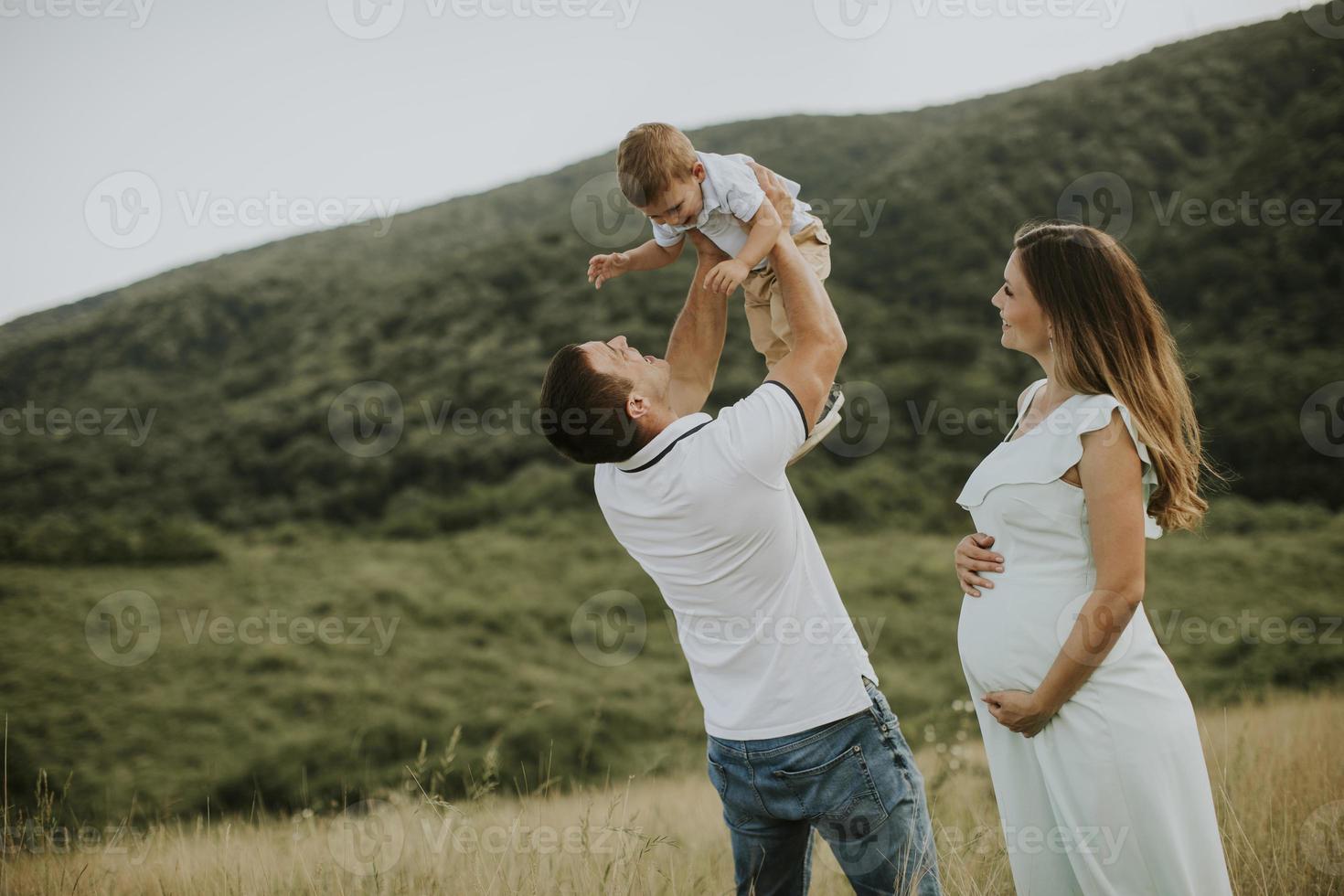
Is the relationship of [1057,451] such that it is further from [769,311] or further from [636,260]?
[636,260]

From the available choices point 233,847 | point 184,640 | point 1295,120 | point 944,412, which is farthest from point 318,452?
point 1295,120

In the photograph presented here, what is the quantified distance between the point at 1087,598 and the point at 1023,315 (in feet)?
2.36

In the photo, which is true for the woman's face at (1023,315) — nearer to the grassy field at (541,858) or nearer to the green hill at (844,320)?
the grassy field at (541,858)

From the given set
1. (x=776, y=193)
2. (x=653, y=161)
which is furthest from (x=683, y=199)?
(x=776, y=193)

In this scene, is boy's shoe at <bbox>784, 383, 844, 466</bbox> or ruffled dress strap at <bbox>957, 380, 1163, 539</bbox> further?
boy's shoe at <bbox>784, 383, 844, 466</bbox>

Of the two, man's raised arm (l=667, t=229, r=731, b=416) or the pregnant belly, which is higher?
man's raised arm (l=667, t=229, r=731, b=416)

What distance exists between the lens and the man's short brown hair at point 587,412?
2.22 meters

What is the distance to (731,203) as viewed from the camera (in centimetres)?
290

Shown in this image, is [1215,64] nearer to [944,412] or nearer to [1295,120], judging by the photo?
[1295,120]

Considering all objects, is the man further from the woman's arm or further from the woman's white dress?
the woman's arm

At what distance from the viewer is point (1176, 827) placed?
2.05 meters

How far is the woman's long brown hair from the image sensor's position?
7.08 ft

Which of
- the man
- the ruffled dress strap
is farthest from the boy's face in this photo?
the ruffled dress strap

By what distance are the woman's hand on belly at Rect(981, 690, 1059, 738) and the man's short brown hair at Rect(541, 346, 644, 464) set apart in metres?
1.06
